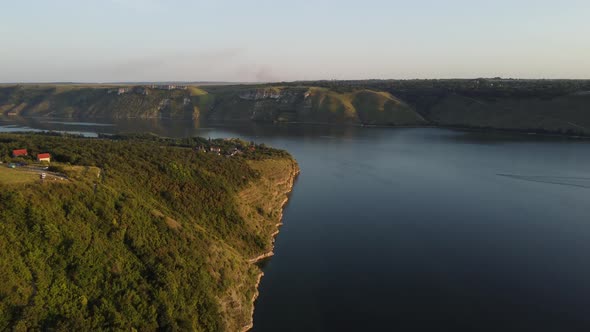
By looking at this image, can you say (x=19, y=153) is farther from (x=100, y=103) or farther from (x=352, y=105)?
(x=100, y=103)

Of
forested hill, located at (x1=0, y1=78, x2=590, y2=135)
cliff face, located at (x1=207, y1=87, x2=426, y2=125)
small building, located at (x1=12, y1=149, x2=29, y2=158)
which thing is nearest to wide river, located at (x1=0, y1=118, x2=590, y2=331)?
small building, located at (x1=12, y1=149, x2=29, y2=158)

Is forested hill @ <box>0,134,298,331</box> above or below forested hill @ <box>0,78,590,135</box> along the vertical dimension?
below

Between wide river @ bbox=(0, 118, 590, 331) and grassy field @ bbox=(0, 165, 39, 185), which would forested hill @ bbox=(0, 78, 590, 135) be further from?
grassy field @ bbox=(0, 165, 39, 185)

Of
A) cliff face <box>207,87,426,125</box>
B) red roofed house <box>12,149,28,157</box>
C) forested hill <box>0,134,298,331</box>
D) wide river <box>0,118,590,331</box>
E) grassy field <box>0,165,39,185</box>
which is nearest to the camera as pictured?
forested hill <box>0,134,298,331</box>

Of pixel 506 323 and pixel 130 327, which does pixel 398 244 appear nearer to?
pixel 506 323

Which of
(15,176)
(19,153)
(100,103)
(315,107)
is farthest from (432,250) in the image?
(100,103)

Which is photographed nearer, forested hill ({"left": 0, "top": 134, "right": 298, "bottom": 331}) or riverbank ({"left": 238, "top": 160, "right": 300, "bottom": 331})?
forested hill ({"left": 0, "top": 134, "right": 298, "bottom": 331})

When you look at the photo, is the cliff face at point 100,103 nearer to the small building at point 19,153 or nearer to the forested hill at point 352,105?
the forested hill at point 352,105
